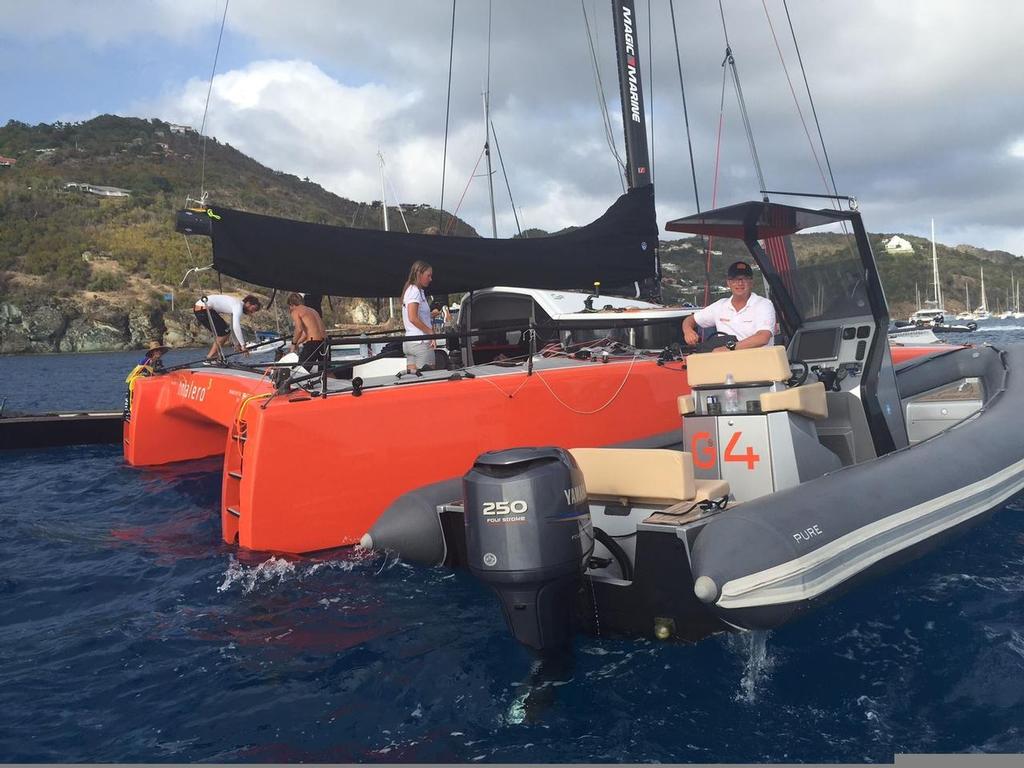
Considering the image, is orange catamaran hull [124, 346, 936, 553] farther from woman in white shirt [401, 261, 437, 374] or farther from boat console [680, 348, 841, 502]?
boat console [680, 348, 841, 502]

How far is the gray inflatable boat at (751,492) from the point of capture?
9.79 ft

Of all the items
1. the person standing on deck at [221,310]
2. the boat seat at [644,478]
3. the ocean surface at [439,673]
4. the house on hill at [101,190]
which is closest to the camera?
the ocean surface at [439,673]

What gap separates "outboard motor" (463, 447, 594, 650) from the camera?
2.94m

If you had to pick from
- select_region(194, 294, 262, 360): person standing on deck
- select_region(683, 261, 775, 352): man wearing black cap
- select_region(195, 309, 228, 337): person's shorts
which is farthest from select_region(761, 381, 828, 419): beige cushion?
select_region(195, 309, 228, 337): person's shorts

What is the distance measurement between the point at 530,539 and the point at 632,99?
6.90 meters

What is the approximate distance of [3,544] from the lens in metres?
5.59

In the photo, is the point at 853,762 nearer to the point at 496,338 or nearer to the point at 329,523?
the point at 329,523

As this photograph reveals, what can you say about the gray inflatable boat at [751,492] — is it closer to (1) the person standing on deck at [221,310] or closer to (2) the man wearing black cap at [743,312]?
(2) the man wearing black cap at [743,312]

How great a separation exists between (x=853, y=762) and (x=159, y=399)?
7.46 meters

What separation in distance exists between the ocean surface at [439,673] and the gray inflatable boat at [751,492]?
284 millimetres

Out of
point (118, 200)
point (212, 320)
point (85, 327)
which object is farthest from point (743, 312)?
point (118, 200)

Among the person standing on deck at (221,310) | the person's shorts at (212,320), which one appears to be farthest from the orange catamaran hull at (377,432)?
the person's shorts at (212,320)

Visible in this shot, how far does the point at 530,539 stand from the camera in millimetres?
2932

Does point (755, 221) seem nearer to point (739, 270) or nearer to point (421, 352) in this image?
point (739, 270)
